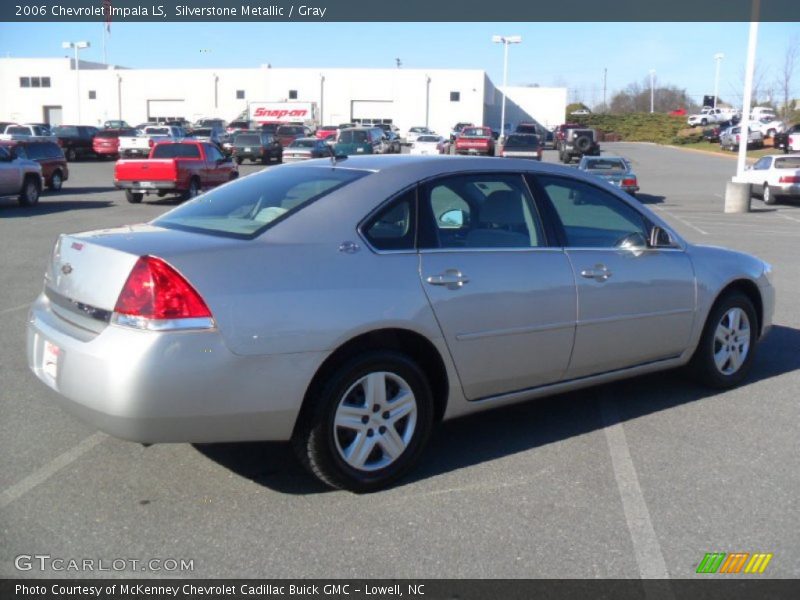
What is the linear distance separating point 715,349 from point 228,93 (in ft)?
251

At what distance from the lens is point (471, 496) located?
4.36m

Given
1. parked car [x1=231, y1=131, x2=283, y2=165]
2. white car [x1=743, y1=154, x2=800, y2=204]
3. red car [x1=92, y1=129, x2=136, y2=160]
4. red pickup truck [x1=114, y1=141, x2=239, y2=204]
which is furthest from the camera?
red car [x1=92, y1=129, x2=136, y2=160]

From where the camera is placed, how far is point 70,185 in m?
29.5

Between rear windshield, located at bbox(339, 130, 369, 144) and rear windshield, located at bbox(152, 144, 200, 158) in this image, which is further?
rear windshield, located at bbox(339, 130, 369, 144)

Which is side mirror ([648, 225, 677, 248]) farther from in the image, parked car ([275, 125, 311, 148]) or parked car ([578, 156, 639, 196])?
parked car ([275, 125, 311, 148])

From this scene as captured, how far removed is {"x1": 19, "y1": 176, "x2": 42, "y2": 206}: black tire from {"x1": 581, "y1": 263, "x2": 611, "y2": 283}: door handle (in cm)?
1860

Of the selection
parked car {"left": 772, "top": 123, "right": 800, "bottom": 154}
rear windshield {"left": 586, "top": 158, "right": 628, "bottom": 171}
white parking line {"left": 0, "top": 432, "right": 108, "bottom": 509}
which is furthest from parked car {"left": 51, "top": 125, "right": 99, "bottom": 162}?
white parking line {"left": 0, "top": 432, "right": 108, "bottom": 509}

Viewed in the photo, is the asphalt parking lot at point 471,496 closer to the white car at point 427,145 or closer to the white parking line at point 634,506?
the white parking line at point 634,506

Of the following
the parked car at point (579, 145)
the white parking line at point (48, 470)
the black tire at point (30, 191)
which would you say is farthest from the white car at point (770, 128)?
the white parking line at point (48, 470)

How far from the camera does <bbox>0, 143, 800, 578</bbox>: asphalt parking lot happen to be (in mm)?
3730

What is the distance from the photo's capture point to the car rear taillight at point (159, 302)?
3.83 meters

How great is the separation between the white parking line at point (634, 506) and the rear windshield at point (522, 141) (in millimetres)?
31239

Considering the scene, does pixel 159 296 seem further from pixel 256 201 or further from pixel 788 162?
pixel 788 162

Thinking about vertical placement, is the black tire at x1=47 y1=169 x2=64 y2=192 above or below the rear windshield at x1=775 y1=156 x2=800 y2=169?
below
